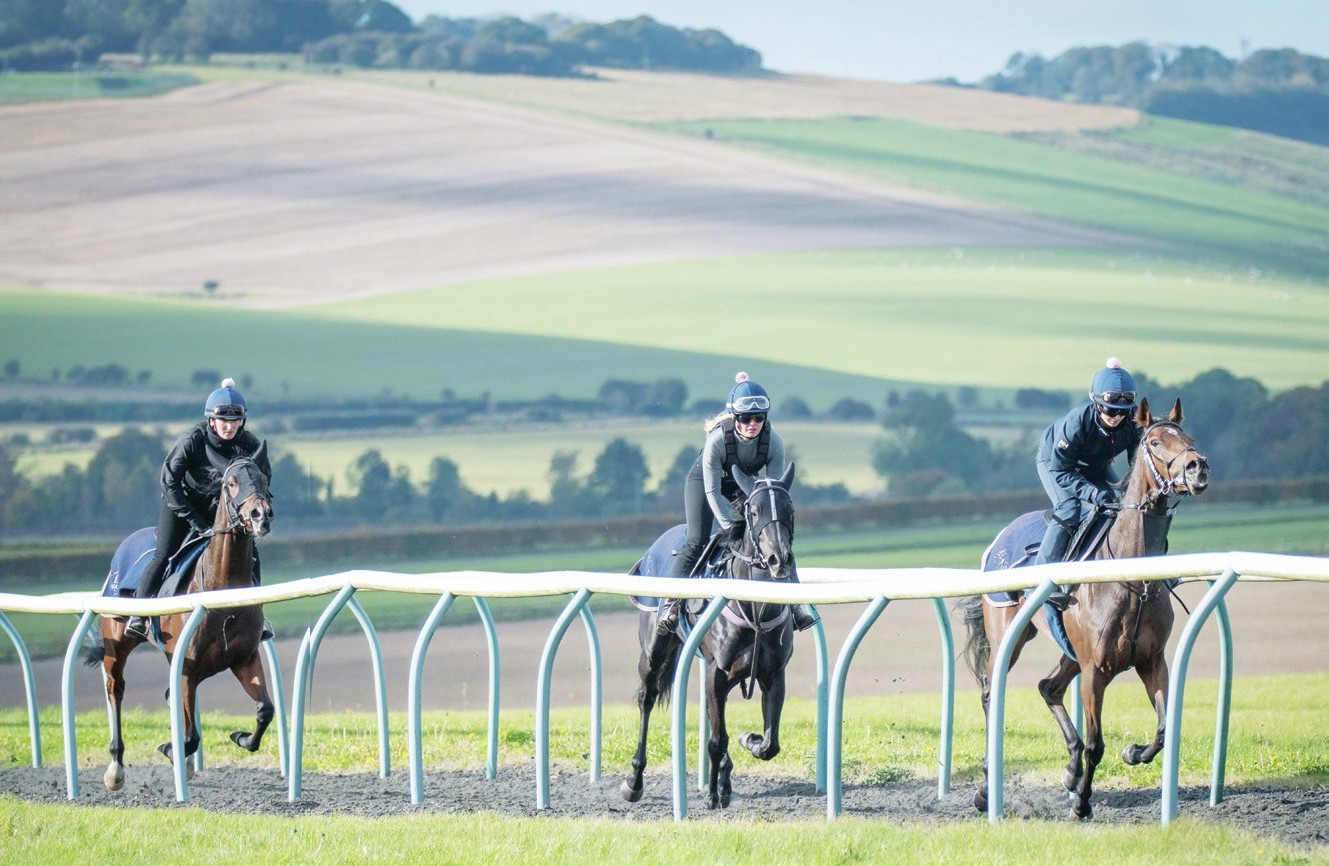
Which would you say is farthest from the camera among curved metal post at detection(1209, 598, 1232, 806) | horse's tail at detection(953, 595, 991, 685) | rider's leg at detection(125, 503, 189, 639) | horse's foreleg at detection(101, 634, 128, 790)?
rider's leg at detection(125, 503, 189, 639)

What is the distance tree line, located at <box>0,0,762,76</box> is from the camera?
55906 mm

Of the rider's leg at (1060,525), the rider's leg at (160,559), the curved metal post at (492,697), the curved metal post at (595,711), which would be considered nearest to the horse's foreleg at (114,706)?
the rider's leg at (160,559)

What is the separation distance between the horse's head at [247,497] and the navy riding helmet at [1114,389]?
427cm

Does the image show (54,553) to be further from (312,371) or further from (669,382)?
(669,382)

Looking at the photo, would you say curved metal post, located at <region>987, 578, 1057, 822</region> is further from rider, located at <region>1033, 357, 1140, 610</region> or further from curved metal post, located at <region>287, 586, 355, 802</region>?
curved metal post, located at <region>287, 586, 355, 802</region>

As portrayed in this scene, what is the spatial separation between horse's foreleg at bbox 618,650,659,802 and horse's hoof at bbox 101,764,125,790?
2.95m

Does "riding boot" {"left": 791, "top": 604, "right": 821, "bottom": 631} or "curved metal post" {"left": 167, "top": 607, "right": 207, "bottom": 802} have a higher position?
"riding boot" {"left": 791, "top": 604, "right": 821, "bottom": 631}

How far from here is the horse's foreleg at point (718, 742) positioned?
8.81 m

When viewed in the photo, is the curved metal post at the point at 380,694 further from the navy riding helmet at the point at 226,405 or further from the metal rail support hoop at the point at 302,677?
the navy riding helmet at the point at 226,405

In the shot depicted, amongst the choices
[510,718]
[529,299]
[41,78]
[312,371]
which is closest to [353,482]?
[312,371]

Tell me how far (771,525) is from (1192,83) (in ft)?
182

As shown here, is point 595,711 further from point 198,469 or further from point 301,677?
point 198,469

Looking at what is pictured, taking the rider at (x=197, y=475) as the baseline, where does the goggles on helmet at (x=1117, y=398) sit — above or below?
above

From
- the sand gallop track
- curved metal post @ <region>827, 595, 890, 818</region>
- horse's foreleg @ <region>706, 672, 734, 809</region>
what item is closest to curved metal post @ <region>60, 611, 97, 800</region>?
horse's foreleg @ <region>706, 672, 734, 809</region>
